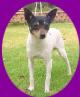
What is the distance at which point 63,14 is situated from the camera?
4711 mm

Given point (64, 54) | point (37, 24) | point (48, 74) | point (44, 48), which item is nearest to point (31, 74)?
point (48, 74)

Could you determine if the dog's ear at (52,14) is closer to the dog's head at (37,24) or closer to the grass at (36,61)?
the dog's head at (37,24)

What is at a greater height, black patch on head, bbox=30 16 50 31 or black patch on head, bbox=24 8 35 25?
black patch on head, bbox=24 8 35 25

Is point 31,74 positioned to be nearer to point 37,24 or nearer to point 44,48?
point 44,48

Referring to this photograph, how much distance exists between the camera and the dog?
Result: 455 centimetres

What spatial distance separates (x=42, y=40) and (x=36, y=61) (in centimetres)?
84

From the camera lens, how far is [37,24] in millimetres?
4539

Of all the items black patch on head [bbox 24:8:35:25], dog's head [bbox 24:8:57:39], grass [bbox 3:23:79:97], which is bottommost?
grass [bbox 3:23:79:97]

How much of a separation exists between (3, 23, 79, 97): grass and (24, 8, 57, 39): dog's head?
19cm

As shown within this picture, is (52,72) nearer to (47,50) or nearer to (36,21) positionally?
(47,50)

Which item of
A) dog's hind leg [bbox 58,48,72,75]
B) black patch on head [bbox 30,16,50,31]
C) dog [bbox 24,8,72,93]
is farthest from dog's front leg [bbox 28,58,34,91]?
black patch on head [bbox 30,16,50,31]

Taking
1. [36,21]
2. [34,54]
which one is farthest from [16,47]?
[36,21]

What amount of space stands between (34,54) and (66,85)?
0.45 m

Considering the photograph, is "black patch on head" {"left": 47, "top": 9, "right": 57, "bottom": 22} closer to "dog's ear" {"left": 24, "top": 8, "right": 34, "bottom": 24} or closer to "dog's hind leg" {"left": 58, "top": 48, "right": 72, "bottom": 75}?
"dog's ear" {"left": 24, "top": 8, "right": 34, "bottom": 24}
